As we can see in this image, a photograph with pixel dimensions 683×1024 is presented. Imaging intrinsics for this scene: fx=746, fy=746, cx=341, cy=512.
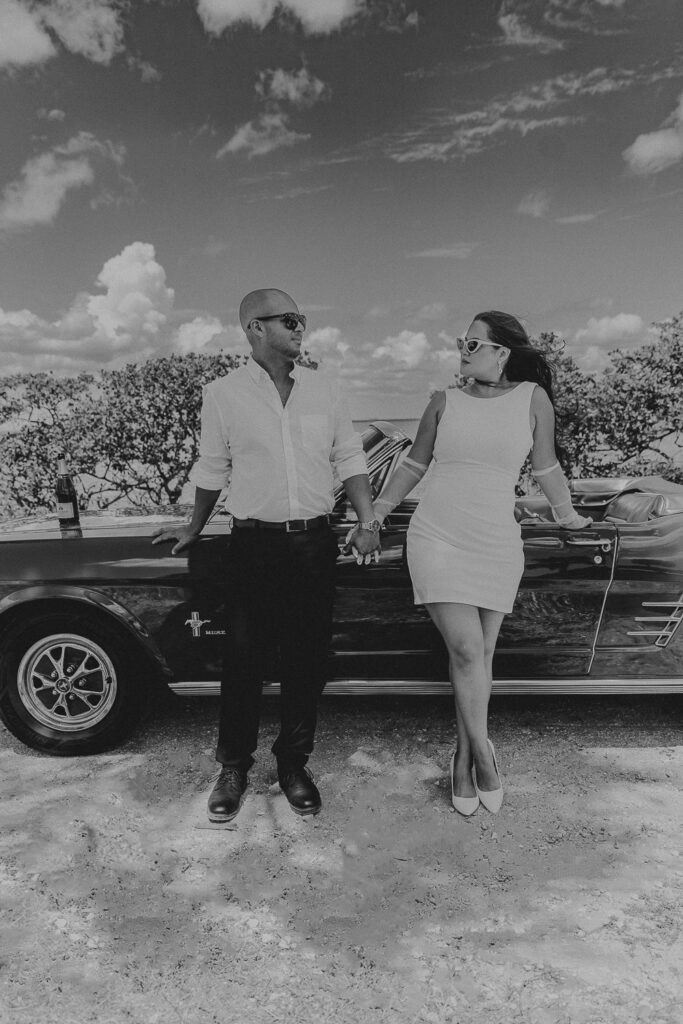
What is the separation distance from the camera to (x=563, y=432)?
21.3 ft

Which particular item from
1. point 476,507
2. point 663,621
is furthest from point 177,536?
point 663,621

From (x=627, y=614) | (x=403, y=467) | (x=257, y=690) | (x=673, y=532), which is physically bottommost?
(x=257, y=690)

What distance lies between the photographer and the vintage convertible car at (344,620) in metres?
3.31

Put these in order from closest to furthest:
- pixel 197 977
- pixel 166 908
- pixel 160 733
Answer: pixel 197 977, pixel 166 908, pixel 160 733

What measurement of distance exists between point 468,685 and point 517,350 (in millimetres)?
1352

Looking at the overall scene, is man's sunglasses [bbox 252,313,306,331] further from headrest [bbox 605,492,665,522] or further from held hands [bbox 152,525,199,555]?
headrest [bbox 605,492,665,522]

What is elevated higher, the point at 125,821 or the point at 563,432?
the point at 563,432

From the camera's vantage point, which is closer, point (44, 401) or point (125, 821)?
point (125, 821)

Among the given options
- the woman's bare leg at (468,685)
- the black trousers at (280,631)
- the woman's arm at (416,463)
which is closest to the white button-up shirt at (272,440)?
the black trousers at (280,631)

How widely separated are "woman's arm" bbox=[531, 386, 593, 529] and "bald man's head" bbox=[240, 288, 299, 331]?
1.04 metres

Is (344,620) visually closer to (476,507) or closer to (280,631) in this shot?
(280,631)

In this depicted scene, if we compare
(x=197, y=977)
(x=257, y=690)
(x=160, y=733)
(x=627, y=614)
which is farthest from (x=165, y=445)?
(x=197, y=977)

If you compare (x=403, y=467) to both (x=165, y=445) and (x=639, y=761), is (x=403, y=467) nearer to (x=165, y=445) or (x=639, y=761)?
(x=639, y=761)

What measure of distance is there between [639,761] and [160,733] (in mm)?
2309
